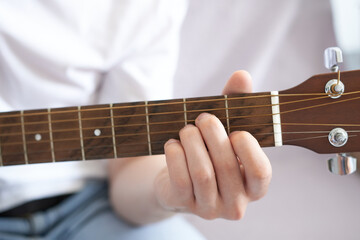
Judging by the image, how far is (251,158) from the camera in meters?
0.44

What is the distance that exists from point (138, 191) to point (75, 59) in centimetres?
27

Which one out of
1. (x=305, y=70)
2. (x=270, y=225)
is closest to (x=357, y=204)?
(x=270, y=225)

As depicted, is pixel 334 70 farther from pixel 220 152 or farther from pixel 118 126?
pixel 118 126

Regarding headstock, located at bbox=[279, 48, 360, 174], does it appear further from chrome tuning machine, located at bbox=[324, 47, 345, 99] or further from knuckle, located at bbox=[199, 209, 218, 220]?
knuckle, located at bbox=[199, 209, 218, 220]

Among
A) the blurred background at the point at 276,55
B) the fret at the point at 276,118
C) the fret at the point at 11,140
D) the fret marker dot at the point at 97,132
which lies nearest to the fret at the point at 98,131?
the fret marker dot at the point at 97,132

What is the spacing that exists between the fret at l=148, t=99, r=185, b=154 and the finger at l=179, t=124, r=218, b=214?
20mm

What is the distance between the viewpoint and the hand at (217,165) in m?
0.45

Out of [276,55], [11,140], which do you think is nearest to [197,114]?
[11,140]

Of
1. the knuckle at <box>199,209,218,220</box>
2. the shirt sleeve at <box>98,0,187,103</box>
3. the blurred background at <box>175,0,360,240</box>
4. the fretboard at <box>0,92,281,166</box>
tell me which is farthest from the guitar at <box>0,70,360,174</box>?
the blurred background at <box>175,0,360,240</box>

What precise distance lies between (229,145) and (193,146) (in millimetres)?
42

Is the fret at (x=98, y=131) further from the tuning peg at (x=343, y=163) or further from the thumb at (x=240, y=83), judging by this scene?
the tuning peg at (x=343, y=163)

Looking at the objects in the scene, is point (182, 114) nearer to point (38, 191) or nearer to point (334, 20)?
point (38, 191)

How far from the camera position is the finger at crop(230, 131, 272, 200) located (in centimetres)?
44

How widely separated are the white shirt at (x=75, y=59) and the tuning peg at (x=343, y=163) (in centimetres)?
36
